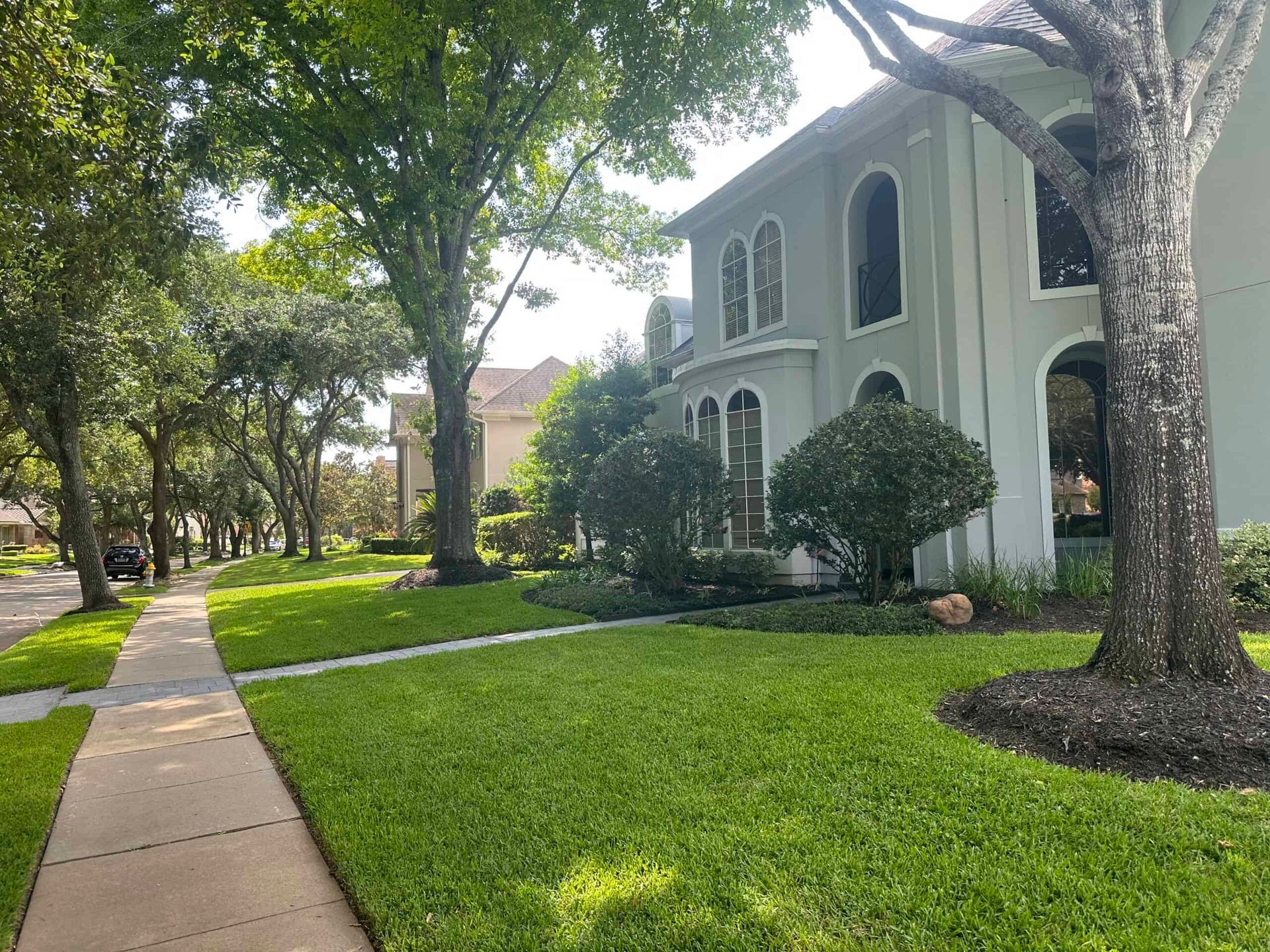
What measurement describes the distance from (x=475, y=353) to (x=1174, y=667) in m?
14.0

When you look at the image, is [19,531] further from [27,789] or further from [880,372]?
[27,789]

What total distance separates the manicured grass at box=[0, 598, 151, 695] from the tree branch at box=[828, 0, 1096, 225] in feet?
30.3

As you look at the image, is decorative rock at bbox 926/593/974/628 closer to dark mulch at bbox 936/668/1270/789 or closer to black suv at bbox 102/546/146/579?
dark mulch at bbox 936/668/1270/789

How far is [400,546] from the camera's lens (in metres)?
32.4

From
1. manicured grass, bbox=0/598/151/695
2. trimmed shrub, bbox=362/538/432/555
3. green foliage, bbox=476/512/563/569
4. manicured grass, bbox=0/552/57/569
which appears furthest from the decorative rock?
manicured grass, bbox=0/552/57/569

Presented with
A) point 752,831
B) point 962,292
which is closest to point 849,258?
point 962,292

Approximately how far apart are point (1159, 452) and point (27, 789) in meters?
7.14

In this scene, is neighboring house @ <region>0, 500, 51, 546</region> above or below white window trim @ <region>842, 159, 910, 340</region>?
below

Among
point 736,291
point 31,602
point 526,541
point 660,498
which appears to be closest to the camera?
point 660,498

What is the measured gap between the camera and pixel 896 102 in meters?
12.1

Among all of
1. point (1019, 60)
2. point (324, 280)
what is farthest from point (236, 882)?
point (324, 280)

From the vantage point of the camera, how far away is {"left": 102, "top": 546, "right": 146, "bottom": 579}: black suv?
30484 mm

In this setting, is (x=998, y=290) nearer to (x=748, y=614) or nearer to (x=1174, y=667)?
(x=748, y=614)

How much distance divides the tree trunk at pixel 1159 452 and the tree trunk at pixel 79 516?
1519cm
